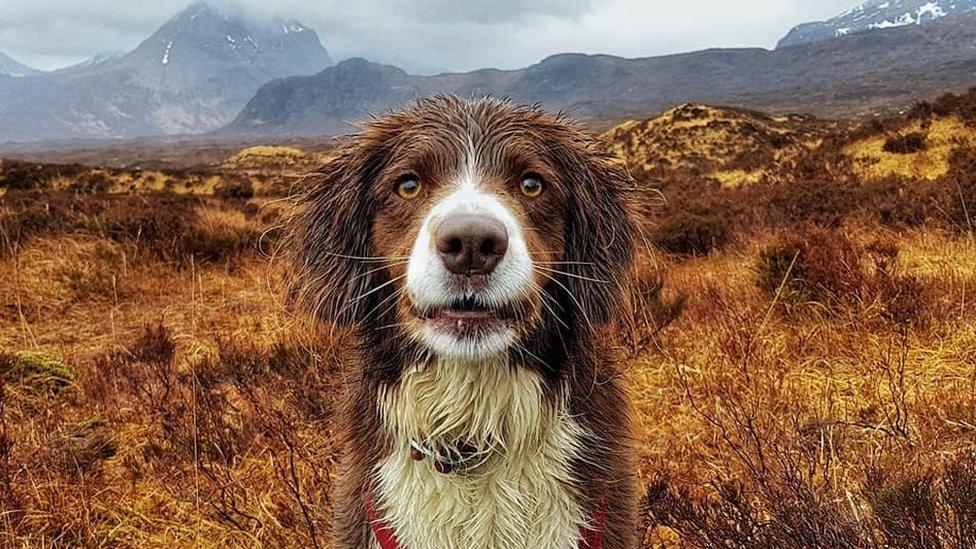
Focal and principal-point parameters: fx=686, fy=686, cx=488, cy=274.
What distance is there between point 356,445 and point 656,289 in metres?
4.29

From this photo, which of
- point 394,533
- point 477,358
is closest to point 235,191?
point 394,533

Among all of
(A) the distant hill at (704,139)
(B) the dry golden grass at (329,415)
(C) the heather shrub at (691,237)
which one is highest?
(B) the dry golden grass at (329,415)

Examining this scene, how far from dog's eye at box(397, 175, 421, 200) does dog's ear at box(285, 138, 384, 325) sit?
0.17m

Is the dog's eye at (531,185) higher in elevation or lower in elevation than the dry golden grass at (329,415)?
higher

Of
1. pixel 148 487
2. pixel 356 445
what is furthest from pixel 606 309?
pixel 148 487

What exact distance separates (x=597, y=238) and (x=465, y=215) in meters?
0.88

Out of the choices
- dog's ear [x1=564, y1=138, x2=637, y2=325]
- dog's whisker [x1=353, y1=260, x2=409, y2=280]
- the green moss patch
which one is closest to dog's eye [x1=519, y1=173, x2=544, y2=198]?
dog's ear [x1=564, y1=138, x2=637, y2=325]

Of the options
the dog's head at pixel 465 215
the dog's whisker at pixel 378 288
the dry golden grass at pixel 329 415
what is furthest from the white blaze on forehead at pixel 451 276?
the dry golden grass at pixel 329 415

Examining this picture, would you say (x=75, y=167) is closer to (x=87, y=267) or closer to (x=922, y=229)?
(x=87, y=267)

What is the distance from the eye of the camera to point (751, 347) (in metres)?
5.02

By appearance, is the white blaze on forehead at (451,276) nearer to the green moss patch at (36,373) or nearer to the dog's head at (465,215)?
the dog's head at (465,215)

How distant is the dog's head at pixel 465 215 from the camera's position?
2.10 metres

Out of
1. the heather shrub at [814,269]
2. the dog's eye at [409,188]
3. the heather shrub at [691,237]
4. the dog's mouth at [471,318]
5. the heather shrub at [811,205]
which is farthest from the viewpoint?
the heather shrub at [811,205]

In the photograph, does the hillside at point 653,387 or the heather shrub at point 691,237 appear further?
the heather shrub at point 691,237
